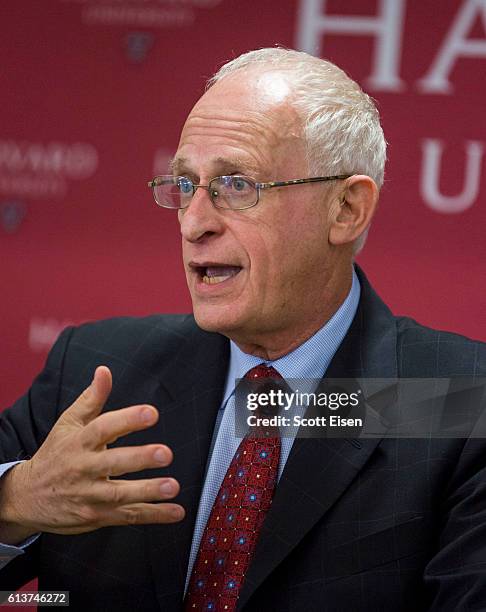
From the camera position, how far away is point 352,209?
80.1 inches

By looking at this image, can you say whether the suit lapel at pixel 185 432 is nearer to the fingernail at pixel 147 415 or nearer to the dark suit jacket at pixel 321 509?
the dark suit jacket at pixel 321 509

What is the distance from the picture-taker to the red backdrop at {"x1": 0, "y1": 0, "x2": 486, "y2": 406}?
2986 mm

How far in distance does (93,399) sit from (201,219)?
42 centimetres

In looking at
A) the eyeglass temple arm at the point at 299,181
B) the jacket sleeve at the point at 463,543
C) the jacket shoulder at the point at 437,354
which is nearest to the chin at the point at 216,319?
the eyeglass temple arm at the point at 299,181

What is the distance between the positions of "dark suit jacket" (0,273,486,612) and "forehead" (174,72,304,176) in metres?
0.37

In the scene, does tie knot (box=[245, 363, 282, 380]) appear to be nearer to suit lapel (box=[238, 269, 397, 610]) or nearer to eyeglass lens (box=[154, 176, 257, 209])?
suit lapel (box=[238, 269, 397, 610])

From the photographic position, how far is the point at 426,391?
1.94 m

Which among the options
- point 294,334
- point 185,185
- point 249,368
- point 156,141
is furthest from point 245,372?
point 156,141

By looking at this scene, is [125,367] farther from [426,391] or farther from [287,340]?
[426,391]

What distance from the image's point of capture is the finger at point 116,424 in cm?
153

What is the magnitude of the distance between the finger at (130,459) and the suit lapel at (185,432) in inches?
13.7

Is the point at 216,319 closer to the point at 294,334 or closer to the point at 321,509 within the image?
the point at 294,334

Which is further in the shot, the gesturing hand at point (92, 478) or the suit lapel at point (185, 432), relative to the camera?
the suit lapel at point (185, 432)

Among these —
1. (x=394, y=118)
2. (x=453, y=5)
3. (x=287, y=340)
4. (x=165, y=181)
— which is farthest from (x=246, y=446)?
(x=453, y=5)
